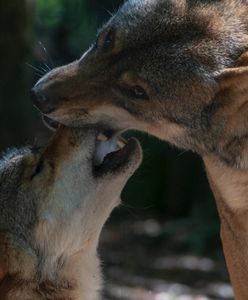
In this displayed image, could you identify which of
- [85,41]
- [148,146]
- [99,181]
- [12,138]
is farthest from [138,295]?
[99,181]

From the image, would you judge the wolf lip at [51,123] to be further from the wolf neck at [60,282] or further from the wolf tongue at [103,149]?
the wolf neck at [60,282]

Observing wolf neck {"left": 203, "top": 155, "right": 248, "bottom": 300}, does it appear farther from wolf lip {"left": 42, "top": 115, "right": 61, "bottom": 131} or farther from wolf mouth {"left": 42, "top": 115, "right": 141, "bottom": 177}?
wolf lip {"left": 42, "top": 115, "right": 61, "bottom": 131}

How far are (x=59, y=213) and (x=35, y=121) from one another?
652 cm

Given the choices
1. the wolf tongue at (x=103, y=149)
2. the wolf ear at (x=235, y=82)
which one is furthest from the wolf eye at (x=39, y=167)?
the wolf ear at (x=235, y=82)

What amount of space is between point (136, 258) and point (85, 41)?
2.27 meters

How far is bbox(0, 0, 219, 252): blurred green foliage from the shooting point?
8.56 meters

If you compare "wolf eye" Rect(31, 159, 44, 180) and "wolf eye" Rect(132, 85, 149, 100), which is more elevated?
"wolf eye" Rect(132, 85, 149, 100)

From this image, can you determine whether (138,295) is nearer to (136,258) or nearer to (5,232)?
(136,258)

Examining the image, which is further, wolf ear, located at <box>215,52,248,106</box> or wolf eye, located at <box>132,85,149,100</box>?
wolf eye, located at <box>132,85,149,100</box>

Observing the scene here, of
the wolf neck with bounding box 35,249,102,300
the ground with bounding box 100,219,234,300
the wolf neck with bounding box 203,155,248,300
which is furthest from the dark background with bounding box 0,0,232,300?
the wolf neck with bounding box 35,249,102,300

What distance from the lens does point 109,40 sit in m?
4.18

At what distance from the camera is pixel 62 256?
4414 mm

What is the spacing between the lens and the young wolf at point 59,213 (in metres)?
4.27

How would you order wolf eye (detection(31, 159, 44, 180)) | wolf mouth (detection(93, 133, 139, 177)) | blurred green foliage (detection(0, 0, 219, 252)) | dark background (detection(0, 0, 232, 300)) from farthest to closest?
blurred green foliage (detection(0, 0, 219, 252)) < dark background (detection(0, 0, 232, 300)) < wolf eye (detection(31, 159, 44, 180)) < wolf mouth (detection(93, 133, 139, 177))
